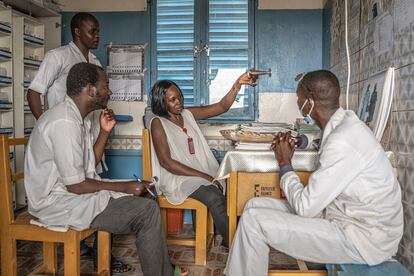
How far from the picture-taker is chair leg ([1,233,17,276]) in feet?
6.55

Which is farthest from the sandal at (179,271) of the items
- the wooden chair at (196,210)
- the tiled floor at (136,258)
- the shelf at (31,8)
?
the shelf at (31,8)

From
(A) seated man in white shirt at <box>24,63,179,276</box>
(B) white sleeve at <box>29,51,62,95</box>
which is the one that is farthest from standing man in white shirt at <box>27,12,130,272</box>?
(A) seated man in white shirt at <box>24,63,179,276</box>

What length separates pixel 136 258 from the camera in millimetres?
2850

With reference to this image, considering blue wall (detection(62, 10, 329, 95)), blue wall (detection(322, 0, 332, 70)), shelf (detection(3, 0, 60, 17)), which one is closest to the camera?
blue wall (detection(322, 0, 332, 70))

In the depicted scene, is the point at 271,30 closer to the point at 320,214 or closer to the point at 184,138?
the point at 184,138

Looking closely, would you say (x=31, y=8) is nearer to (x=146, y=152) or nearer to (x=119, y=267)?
(x=146, y=152)

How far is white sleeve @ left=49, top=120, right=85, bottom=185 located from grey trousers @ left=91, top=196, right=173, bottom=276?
24 cm

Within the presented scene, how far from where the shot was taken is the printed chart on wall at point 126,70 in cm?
396

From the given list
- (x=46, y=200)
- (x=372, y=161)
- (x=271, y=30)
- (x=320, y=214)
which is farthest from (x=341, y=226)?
(x=271, y=30)

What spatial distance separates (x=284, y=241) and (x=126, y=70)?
2.83 metres

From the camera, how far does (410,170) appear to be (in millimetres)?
1649

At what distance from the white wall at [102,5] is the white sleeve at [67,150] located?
7.69 feet

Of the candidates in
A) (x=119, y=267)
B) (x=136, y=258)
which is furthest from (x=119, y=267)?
(x=136, y=258)

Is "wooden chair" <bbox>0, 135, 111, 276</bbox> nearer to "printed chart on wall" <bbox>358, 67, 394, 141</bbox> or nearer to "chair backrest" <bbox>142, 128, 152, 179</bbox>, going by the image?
"chair backrest" <bbox>142, 128, 152, 179</bbox>
